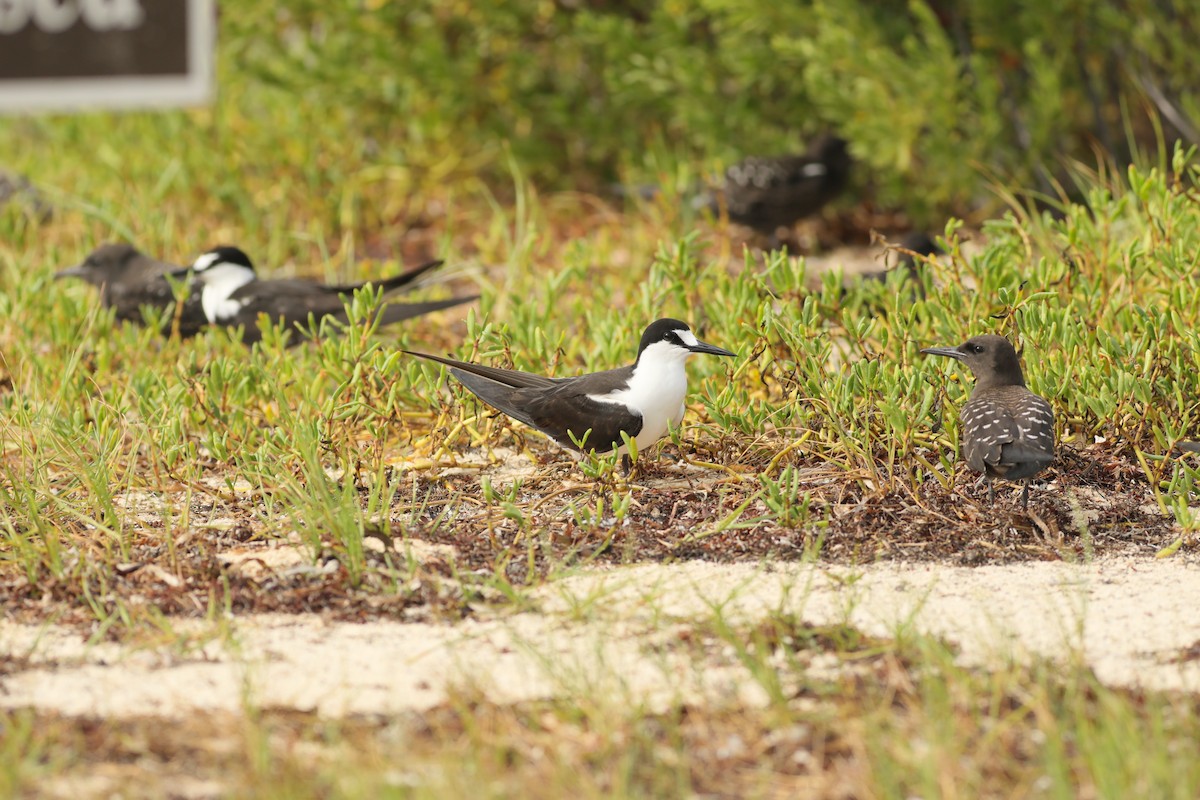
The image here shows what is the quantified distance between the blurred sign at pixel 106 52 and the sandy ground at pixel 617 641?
5451mm

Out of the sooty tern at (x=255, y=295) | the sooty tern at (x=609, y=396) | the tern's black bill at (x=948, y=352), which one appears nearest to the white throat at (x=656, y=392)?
the sooty tern at (x=609, y=396)

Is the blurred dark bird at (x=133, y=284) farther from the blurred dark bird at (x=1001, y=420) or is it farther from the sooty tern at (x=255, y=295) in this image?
the blurred dark bird at (x=1001, y=420)

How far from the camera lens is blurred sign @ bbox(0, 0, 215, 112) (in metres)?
8.19

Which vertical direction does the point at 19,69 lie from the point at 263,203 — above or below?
above

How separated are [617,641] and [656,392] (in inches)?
40.1

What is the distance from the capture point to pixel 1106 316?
4859 mm

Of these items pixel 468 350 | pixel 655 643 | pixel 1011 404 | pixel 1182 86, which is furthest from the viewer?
pixel 1182 86

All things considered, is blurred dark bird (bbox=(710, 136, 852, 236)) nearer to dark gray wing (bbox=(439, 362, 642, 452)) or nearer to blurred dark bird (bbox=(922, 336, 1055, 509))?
blurred dark bird (bbox=(922, 336, 1055, 509))

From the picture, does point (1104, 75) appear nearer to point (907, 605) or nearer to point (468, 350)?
point (468, 350)

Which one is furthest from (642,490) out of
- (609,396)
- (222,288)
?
(222,288)

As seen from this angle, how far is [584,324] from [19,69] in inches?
193

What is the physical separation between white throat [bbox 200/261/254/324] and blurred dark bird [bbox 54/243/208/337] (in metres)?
0.07

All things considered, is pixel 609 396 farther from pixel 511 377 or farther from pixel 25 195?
pixel 25 195

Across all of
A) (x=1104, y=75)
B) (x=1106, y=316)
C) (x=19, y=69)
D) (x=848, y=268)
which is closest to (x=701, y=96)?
(x=848, y=268)
